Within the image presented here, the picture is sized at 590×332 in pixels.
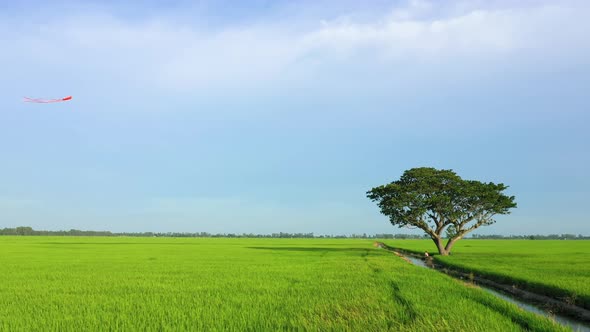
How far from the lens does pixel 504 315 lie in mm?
11164

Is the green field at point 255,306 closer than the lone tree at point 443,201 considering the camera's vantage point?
Yes

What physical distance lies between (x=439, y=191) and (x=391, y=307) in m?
33.9

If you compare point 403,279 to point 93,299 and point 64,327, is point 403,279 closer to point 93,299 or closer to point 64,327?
point 93,299

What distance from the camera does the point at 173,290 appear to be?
52.6 ft

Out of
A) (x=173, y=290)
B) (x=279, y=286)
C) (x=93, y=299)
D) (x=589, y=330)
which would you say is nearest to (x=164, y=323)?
(x=93, y=299)

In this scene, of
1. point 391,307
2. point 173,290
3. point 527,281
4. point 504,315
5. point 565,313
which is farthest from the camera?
point 527,281

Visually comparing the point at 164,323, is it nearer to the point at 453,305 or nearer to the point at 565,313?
the point at 453,305

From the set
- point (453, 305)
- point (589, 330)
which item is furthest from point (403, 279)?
point (589, 330)

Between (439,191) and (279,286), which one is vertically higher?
(439,191)

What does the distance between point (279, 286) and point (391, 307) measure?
611 cm

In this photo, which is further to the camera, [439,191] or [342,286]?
[439,191]

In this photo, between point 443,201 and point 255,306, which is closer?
point 255,306

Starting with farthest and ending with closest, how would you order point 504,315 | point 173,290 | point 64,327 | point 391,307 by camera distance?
point 173,290 → point 391,307 → point 504,315 → point 64,327

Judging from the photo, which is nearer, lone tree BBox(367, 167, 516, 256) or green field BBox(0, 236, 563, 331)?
green field BBox(0, 236, 563, 331)
